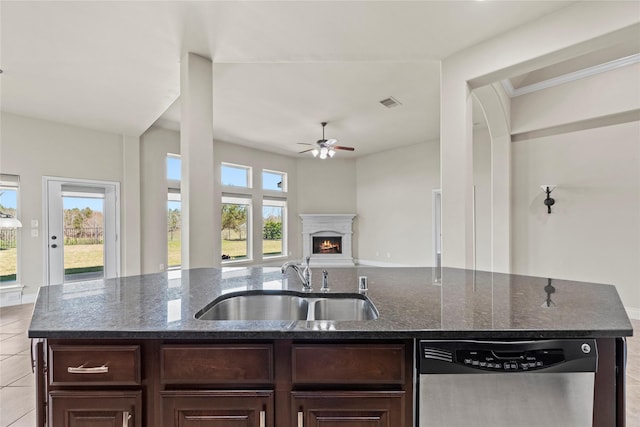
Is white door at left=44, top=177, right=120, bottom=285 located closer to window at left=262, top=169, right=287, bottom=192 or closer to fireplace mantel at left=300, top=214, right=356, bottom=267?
window at left=262, top=169, right=287, bottom=192

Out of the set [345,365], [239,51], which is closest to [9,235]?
[239,51]

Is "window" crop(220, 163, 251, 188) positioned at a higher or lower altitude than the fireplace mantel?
higher

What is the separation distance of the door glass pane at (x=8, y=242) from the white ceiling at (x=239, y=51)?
4.01 feet

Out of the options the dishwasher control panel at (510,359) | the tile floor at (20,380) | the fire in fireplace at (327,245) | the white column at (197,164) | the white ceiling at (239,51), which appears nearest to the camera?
the dishwasher control panel at (510,359)

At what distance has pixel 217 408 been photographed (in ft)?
3.54

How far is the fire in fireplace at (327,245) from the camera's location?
845cm

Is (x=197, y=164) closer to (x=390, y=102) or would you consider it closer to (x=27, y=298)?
(x=390, y=102)

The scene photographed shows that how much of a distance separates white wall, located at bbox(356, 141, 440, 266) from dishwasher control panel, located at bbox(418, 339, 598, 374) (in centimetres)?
611

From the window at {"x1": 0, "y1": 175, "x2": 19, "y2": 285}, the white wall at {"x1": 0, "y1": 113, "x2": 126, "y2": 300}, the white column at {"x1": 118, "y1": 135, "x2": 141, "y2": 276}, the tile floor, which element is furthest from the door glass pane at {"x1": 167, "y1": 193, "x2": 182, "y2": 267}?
the tile floor

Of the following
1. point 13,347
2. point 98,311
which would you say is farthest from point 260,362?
point 13,347

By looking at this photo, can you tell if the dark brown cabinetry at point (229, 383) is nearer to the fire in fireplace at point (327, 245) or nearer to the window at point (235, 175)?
the window at point (235, 175)

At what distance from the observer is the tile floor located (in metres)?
1.99

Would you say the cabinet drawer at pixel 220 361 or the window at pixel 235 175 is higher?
the window at pixel 235 175

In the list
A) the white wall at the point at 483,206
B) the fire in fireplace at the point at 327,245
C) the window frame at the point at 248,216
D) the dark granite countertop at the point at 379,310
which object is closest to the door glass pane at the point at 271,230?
the window frame at the point at 248,216
